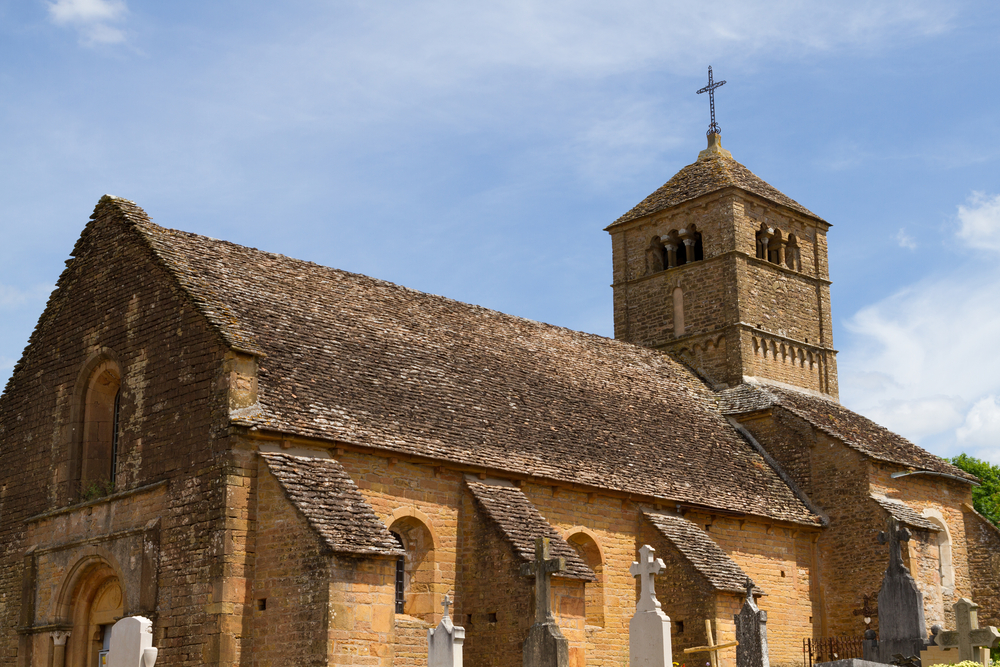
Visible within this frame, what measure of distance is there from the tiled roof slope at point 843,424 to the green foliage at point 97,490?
17.6 m

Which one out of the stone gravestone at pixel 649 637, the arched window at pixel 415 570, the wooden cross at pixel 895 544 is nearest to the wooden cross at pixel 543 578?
the stone gravestone at pixel 649 637

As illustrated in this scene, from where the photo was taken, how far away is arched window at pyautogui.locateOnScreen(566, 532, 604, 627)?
24.5 metres

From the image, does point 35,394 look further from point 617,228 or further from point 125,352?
point 617,228

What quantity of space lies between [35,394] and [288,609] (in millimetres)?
8981

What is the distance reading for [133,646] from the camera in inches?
616

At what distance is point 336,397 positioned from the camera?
72.2ft

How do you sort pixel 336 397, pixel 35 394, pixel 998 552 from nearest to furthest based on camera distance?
pixel 336 397
pixel 35 394
pixel 998 552

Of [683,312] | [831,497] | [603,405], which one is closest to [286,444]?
[603,405]

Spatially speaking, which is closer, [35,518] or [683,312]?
[35,518]

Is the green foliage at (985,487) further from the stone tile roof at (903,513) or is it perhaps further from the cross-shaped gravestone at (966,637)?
the cross-shaped gravestone at (966,637)

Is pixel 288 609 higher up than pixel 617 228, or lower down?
lower down

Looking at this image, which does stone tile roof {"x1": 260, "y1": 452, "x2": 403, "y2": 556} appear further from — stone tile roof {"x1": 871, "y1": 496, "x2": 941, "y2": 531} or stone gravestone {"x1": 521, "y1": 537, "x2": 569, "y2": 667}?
stone tile roof {"x1": 871, "y1": 496, "x2": 941, "y2": 531}

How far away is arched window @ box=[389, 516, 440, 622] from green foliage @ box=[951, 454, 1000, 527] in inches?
1355

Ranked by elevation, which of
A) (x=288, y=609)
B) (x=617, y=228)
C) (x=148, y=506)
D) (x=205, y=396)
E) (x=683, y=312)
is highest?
(x=617, y=228)
